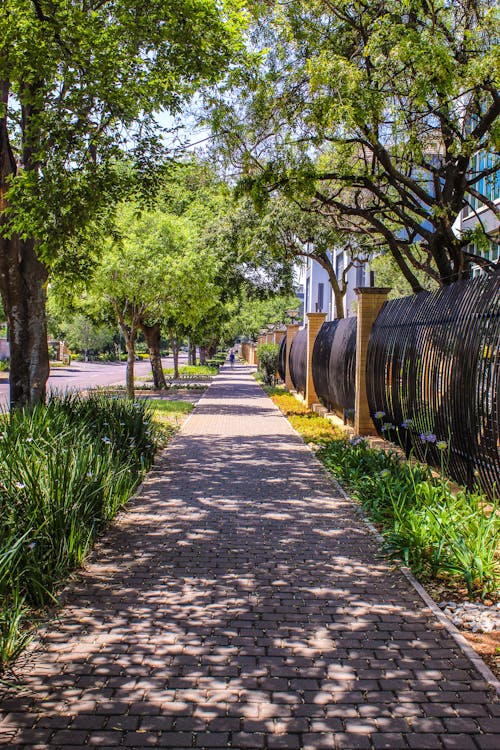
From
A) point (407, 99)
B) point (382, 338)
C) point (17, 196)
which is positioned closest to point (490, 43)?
point (407, 99)

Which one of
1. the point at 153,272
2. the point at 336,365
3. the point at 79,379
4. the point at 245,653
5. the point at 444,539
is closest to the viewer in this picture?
the point at 245,653

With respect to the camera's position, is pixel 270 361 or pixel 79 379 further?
pixel 79 379

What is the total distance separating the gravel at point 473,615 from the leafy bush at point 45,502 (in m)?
2.63

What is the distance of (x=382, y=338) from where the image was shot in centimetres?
1124

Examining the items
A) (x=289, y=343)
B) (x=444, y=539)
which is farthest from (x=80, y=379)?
(x=444, y=539)

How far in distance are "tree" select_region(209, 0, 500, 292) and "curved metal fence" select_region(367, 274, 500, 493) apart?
101 inches

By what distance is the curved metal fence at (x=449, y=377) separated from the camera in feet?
22.1

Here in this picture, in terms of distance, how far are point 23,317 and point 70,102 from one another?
3.26 metres

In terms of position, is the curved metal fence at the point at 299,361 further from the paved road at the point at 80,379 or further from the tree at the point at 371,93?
the tree at the point at 371,93

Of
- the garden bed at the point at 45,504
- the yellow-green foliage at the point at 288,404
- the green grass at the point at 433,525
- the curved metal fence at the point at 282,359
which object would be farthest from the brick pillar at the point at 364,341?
the curved metal fence at the point at 282,359

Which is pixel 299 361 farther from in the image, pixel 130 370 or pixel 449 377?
pixel 449 377

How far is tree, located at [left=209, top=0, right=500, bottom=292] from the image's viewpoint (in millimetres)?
10414

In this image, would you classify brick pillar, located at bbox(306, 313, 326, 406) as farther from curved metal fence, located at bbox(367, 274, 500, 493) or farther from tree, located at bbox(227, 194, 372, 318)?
curved metal fence, located at bbox(367, 274, 500, 493)

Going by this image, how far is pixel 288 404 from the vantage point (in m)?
21.0
